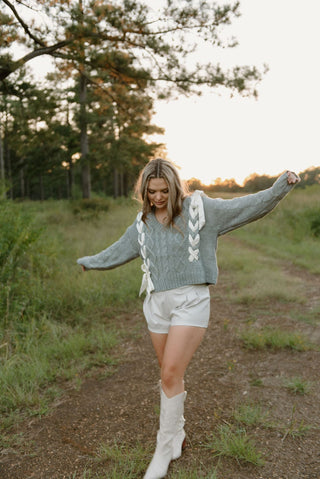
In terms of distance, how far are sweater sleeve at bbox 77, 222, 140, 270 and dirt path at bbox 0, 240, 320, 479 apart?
1220 millimetres

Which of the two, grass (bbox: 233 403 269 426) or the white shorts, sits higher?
the white shorts

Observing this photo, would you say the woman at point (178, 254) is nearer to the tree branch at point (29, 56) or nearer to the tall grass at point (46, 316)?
the tall grass at point (46, 316)

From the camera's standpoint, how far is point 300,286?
6527 millimetres

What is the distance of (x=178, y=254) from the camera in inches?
94.7

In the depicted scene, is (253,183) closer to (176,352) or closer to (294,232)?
(294,232)

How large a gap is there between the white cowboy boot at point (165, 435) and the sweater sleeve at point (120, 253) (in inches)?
35.3

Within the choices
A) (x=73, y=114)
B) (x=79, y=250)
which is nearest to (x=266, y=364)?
(x=79, y=250)

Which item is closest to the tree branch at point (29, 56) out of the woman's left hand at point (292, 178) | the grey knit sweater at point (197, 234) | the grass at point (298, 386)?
the grey knit sweater at point (197, 234)

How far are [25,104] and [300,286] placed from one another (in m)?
6.79

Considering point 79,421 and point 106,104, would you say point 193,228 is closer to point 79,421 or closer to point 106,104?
point 79,421

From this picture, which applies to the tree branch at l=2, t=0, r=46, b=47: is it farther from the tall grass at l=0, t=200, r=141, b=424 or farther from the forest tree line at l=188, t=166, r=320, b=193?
the forest tree line at l=188, t=166, r=320, b=193

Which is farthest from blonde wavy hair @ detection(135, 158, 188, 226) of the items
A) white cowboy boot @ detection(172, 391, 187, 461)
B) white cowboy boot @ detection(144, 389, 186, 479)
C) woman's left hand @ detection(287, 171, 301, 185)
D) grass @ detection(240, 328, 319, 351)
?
grass @ detection(240, 328, 319, 351)

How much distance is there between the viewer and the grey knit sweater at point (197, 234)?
237 centimetres

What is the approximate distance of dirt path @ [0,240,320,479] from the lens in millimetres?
2541
